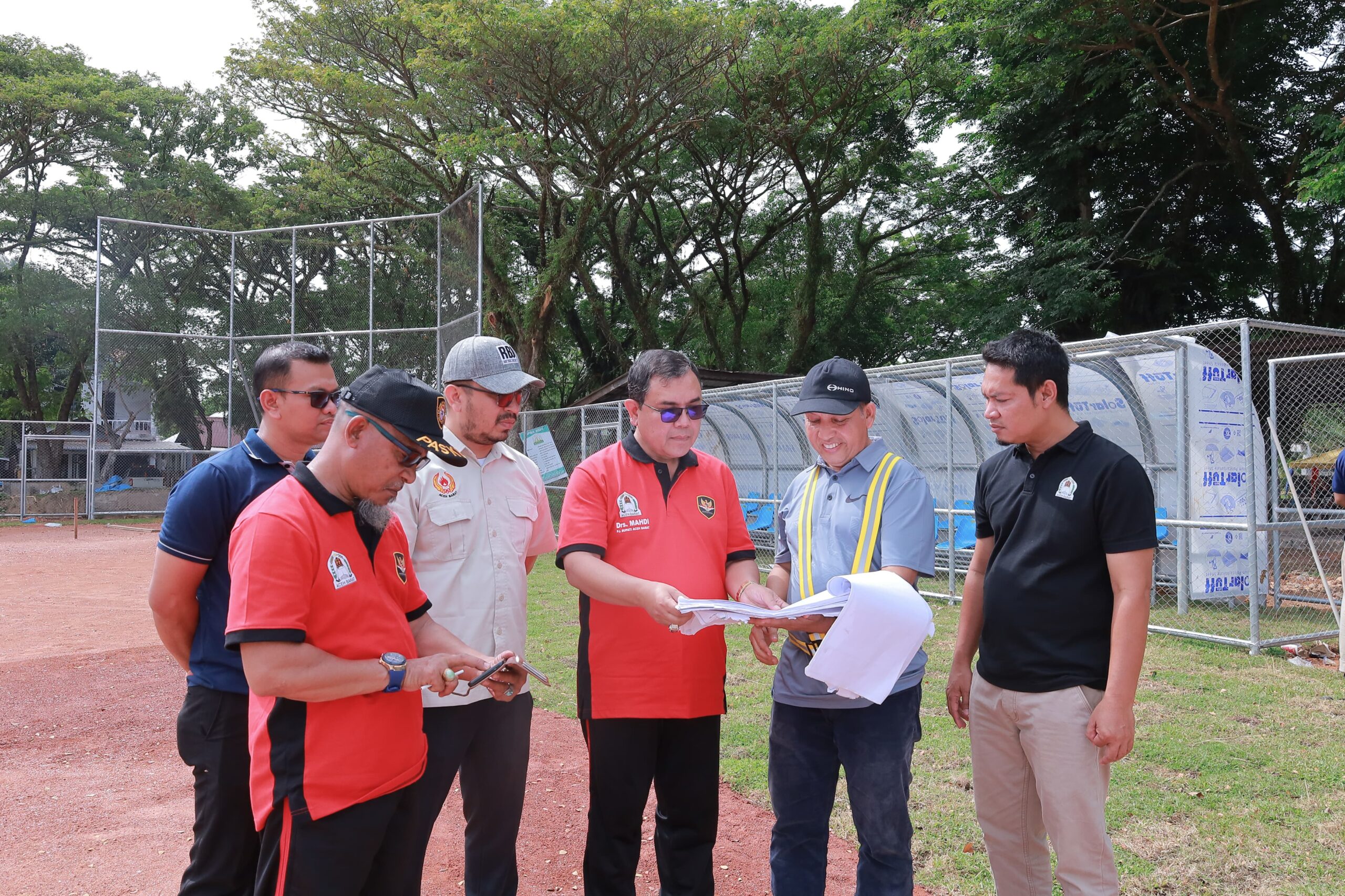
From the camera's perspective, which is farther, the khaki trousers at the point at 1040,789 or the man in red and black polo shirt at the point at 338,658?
the khaki trousers at the point at 1040,789

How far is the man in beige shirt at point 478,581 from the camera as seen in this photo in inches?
114

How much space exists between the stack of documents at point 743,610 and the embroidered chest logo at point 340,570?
872 millimetres

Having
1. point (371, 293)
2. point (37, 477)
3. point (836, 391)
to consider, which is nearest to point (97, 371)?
point (371, 293)

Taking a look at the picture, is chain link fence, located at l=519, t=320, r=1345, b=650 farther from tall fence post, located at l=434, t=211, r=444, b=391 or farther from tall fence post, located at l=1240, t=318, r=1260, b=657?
tall fence post, located at l=434, t=211, r=444, b=391

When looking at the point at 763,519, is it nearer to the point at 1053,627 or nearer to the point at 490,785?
the point at 490,785

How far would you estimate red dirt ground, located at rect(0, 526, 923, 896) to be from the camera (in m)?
3.82

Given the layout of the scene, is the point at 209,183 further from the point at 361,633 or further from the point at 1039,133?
the point at 361,633

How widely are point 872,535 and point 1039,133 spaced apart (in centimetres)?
2013

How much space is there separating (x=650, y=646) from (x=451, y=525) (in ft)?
2.44

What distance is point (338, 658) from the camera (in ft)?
6.68

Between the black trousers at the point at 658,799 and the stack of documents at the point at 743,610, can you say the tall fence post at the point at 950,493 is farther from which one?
the stack of documents at the point at 743,610

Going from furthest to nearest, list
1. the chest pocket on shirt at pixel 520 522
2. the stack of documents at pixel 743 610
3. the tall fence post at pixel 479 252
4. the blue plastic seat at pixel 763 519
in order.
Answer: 1. the blue plastic seat at pixel 763 519
2. the tall fence post at pixel 479 252
3. the chest pocket on shirt at pixel 520 522
4. the stack of documents at pixel 743 610

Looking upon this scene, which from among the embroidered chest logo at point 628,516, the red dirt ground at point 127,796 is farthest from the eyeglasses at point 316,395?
the red dirt ground at point 127,796

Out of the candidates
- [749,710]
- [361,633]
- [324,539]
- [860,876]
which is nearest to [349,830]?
[361,633]
